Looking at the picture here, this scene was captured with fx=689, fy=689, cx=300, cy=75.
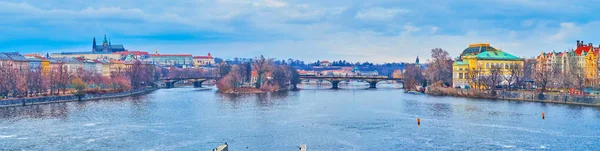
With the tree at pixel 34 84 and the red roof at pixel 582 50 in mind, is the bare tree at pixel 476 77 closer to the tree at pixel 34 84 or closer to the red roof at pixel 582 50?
the red roof at pixel 582 50

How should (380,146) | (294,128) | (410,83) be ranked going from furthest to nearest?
(410,83), (294,128), (380,146)

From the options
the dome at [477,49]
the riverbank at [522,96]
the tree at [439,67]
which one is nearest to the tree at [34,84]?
the riverbank at [522,96]

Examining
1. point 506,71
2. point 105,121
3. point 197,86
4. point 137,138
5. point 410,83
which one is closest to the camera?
point 137,138

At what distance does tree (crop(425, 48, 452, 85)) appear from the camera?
82812 mm

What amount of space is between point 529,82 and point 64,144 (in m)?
56.1

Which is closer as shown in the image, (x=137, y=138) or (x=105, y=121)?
(x=137, y=138)

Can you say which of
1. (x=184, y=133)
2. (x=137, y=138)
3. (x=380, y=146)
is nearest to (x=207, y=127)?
(x=184, y=133)

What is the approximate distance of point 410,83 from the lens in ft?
293

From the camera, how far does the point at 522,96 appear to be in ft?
212

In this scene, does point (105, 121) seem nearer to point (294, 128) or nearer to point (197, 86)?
point (294, 128)

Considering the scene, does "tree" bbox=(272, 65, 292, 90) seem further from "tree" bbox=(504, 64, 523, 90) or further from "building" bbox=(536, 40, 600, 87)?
"building" bbox=(536, 40, 600, 87)

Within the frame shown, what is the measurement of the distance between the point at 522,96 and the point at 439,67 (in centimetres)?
2009

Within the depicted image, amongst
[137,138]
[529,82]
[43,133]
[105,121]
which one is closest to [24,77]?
[105,121]

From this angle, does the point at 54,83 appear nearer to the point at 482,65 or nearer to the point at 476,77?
the point at 476,77
